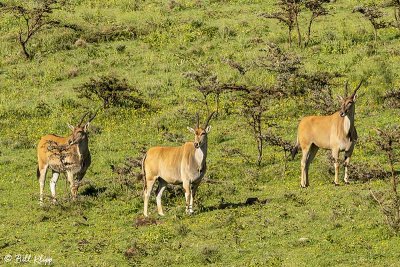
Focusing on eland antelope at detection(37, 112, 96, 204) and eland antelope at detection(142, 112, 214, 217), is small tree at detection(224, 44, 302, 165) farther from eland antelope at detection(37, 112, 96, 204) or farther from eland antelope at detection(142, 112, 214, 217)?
eland antelope at detection(142, 112, 214, 217)

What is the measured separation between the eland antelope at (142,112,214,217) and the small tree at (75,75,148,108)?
13.0 metres

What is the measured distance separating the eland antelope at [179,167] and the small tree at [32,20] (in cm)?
2053

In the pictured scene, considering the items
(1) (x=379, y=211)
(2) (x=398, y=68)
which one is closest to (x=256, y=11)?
(2) (x=398, y=68)

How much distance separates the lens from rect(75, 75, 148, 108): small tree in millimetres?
36938

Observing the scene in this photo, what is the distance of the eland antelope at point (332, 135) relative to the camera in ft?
83.0

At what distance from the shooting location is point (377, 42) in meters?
41.2

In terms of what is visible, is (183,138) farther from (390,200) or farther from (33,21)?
(33,21)

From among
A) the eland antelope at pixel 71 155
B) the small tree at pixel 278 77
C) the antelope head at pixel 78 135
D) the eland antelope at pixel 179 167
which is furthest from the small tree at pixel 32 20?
the eland antelope at pixel 179 167

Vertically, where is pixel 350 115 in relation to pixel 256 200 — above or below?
above

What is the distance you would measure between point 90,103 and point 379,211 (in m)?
19.0

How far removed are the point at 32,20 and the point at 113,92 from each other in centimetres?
1208

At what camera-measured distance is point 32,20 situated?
47125 millimetres

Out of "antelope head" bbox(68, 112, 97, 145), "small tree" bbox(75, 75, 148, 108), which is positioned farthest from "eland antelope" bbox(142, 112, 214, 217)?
"small tree" bbox(75, 75, 148, 108)

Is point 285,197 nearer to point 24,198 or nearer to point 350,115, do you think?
point 350,115
